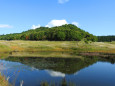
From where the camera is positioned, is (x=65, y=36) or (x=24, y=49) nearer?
(x=24, y=49)

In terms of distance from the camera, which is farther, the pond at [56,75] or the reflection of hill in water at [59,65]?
the reflection of hill in water at [59,65]

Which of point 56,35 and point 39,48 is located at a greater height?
point 56,35

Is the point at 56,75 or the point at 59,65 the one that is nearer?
the point at 56,75

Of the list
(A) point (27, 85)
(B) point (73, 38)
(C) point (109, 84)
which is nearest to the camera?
(A) point (27, 85)

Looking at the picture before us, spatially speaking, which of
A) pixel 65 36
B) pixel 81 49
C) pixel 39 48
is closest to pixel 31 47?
pixel 39 48

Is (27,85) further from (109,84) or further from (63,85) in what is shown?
(109,84)

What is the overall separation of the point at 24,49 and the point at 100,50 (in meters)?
35.4

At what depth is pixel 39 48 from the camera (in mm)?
70875

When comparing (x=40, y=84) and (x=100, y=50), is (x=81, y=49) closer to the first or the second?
(x=100, y=50)

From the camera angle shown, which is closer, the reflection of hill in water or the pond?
the pond

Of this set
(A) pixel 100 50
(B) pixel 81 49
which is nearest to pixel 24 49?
(B) pixel 81 49

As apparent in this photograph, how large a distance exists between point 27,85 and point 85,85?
708 cm

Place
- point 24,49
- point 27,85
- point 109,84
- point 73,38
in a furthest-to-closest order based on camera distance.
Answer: point 73,38
point 24,49
point 109,84
point 27,85

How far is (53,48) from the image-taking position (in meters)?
72.5
